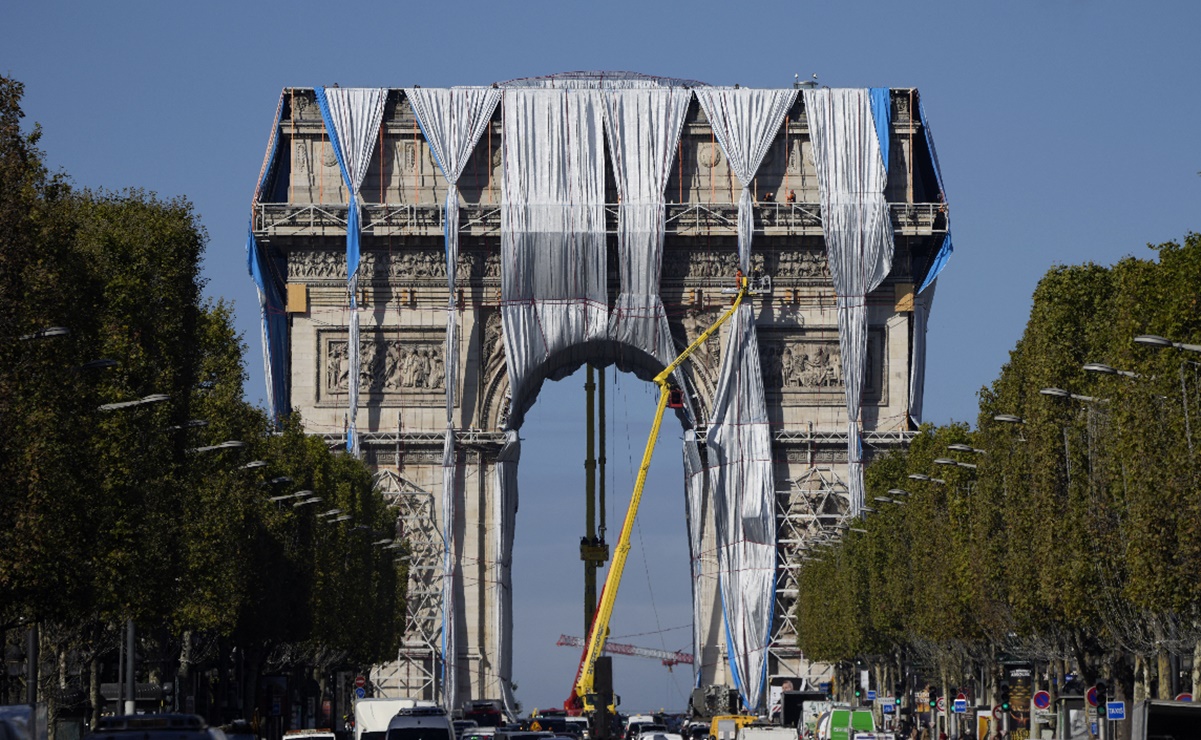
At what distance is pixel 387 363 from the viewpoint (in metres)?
118

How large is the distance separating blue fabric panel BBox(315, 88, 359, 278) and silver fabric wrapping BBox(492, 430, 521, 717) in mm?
10795

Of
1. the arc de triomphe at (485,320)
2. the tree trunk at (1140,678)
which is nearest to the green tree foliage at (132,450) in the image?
the tree trunk at (1140,678)

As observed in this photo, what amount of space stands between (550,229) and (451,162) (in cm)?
568

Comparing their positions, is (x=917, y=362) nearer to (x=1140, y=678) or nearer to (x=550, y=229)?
(x=550, y=229)

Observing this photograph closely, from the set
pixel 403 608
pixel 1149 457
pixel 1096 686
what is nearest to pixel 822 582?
pixel 403 608

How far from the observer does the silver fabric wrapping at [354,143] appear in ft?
379

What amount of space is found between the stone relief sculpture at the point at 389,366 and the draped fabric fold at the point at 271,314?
3.58 meters

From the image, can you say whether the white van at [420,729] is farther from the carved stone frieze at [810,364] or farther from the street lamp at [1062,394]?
the carved stone frieze at [810,364]

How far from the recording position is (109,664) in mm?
78062

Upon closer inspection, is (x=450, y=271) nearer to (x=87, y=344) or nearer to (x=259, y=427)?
(x=259, y=427)

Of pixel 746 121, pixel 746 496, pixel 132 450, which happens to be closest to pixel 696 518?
Answer: pixel 746 496

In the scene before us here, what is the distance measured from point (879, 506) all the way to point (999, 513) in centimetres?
3116

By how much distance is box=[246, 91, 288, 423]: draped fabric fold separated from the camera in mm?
117625

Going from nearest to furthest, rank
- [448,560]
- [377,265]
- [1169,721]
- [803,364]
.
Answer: [1169,721] < [448,560] < [377,265] < [803,364]
